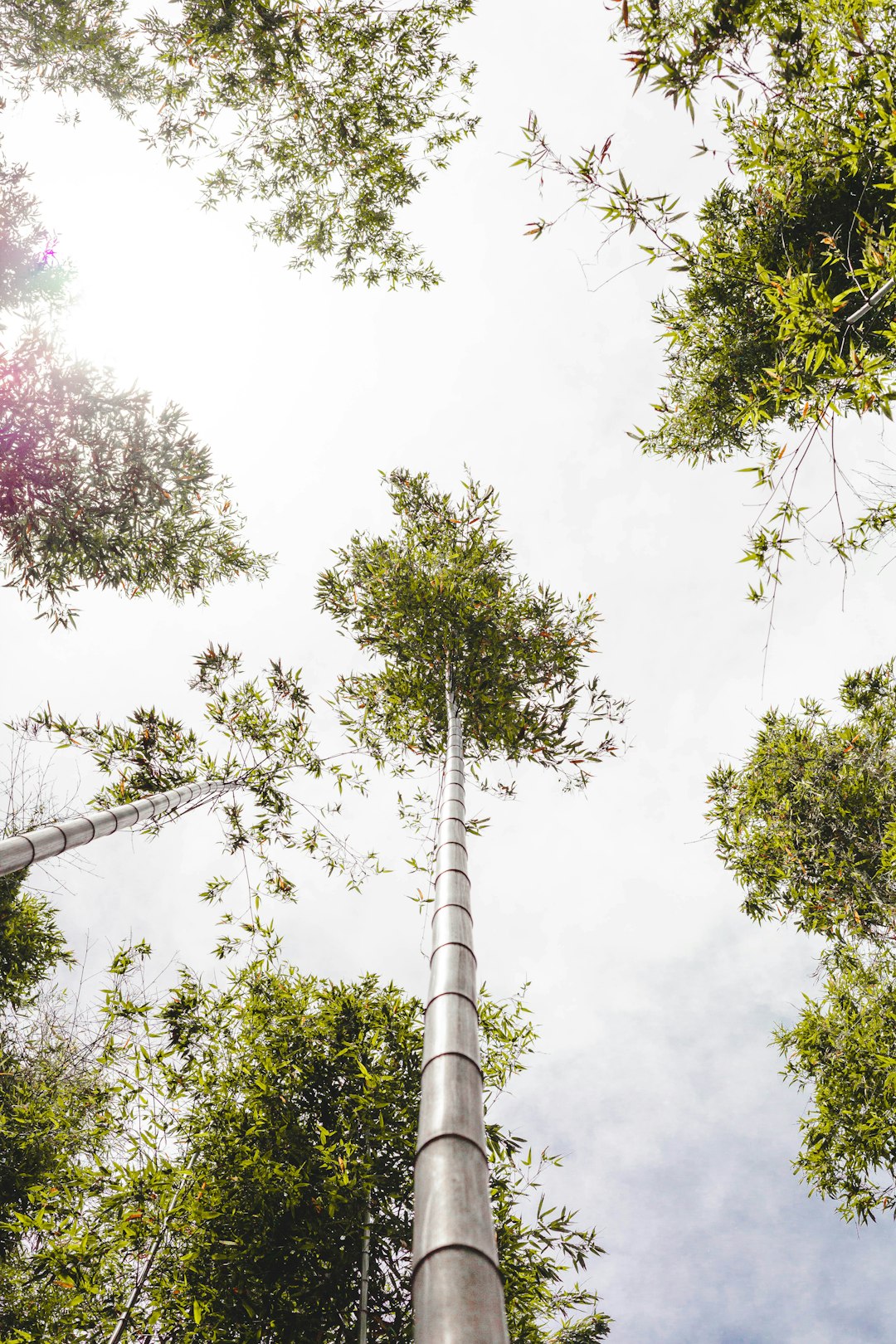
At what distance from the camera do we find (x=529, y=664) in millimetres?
5949

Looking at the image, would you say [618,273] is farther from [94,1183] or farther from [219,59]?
[94,1183]

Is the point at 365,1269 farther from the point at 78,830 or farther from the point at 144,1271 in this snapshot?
the point at 78,830

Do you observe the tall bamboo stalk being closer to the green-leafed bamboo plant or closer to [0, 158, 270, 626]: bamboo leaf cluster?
the green-leafed bamboo plant

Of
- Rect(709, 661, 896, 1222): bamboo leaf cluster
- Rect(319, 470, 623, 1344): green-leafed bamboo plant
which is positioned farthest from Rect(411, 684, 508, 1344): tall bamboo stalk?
Rect(709, 661, 896, 1222): bamboo leaf cluster

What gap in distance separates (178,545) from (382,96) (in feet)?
15.2

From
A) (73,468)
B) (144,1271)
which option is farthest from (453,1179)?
(73,468)

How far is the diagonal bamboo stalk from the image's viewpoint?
3160mm

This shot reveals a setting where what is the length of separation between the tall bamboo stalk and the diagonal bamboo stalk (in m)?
2.68

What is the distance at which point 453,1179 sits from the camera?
1163 millimetres

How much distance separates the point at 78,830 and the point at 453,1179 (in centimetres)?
353

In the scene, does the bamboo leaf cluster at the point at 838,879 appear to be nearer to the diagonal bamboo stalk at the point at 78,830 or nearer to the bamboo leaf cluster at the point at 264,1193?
the bamboo leaf cluster at the point at 264,1193

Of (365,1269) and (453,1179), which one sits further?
(365,1269)

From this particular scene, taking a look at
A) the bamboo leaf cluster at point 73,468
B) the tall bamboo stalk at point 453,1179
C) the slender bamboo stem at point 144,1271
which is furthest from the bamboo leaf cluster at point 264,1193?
the bamboo leaf cluster at point 73,468

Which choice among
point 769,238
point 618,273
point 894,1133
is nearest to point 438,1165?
point 618,273
